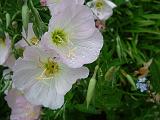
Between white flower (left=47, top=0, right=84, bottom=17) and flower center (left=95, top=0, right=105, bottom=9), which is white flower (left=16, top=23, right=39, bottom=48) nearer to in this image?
white flower (left=47, top=0, right=84, bottom=17)

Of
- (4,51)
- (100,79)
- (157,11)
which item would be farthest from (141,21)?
(4,51)

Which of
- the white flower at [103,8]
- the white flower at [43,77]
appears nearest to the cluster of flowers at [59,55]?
the white flower at [43,77]

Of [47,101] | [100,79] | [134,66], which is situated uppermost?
[47,101]

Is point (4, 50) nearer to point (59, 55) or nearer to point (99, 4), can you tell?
point (59, 55)

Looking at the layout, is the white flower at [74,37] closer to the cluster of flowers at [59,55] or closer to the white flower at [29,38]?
the cluster of flowers at [59,55]

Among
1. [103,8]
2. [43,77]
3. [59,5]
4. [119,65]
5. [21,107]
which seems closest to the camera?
[59,5]

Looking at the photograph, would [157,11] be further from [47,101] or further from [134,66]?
[47,101]

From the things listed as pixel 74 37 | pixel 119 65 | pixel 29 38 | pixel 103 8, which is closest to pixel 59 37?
pixel 74 37

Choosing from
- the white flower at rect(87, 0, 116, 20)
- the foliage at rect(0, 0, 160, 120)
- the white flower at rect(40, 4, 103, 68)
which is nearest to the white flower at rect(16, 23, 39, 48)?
the foliage at rect(0, 0, 160, 120)
